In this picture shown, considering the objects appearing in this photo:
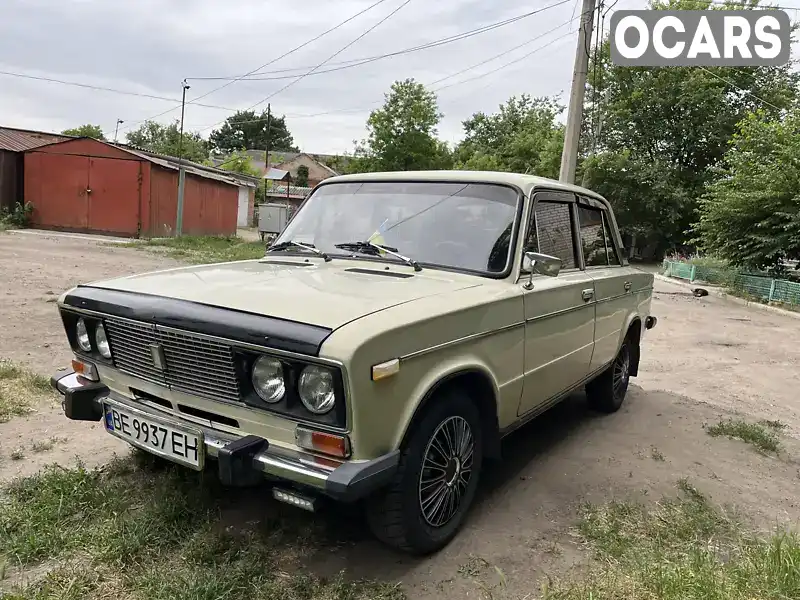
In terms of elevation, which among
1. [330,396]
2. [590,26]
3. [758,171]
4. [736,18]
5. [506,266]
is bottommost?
[330,396]

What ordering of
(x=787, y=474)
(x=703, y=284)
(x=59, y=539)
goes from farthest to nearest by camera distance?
(x=703, y=284) → (x=787, y=474) → (x=59, y=539)

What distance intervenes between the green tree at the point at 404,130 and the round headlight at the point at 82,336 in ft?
103

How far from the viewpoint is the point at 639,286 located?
5.31 m

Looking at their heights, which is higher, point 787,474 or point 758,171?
point 758,171

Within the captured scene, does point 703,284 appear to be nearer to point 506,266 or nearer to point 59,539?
point 506,266

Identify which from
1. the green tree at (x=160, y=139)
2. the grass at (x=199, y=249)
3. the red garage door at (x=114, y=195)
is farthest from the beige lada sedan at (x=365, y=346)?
the green tree at (x=160, y=139)

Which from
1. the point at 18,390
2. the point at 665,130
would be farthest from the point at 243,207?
the point at 18,390

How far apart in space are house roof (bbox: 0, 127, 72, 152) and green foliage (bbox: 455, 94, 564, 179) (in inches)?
848

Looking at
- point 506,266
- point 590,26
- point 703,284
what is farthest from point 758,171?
point 506,266

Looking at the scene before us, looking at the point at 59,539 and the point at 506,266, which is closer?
the point at 59,539

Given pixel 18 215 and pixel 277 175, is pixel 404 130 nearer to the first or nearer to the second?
pixel 18 215

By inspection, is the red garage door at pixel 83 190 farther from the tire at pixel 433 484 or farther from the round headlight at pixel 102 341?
the tire at pixel 433 484

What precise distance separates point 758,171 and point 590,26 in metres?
6.88

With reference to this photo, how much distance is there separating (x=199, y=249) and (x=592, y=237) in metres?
16.7
